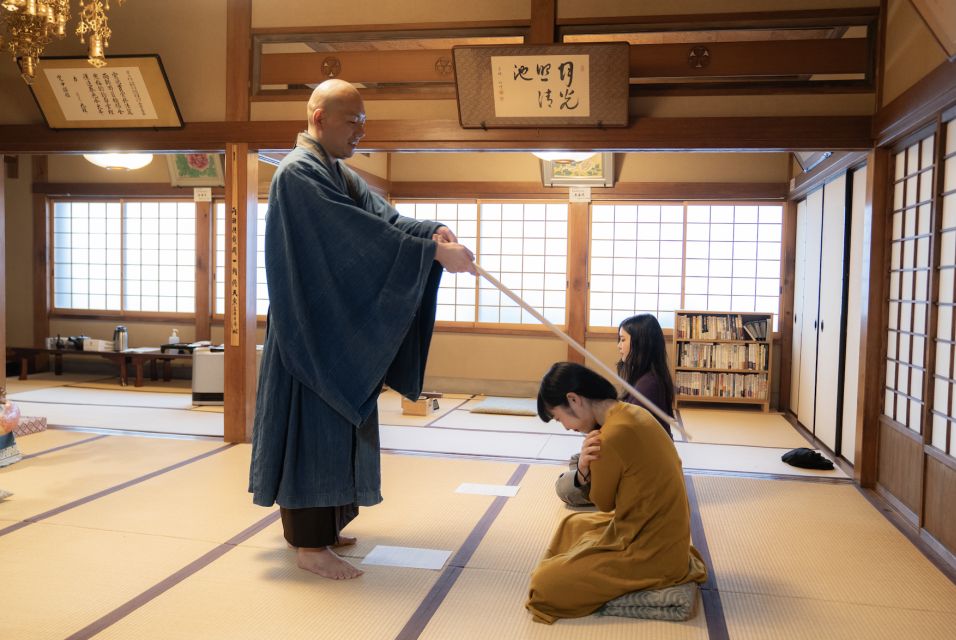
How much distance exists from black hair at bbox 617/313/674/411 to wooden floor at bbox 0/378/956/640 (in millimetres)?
652

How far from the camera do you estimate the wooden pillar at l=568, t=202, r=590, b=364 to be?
7.74m

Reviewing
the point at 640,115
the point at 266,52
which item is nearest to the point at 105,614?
the point at 640,115

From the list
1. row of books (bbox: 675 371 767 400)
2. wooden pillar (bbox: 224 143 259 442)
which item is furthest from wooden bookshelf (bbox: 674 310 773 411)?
wooden pillar (bbox: 224 143 259 442)

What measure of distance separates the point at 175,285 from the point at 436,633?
744 cm

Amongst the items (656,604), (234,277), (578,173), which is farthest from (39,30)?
(578,173)

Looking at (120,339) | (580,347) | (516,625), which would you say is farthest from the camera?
(120,339)

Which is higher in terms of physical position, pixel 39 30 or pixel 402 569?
→ pixel 39 30

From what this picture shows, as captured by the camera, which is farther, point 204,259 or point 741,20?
point 204,259

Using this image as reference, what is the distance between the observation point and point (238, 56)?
498cm

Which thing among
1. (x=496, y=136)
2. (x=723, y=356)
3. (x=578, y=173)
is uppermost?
(x=578, y=173)

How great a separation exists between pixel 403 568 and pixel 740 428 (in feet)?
13.3

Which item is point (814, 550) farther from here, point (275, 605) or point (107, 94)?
point (107, 94)

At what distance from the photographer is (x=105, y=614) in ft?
7.96

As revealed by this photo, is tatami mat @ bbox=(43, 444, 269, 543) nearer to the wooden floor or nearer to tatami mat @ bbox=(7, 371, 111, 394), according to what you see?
the wooden floor
